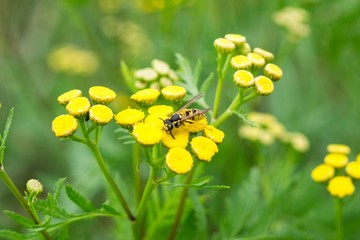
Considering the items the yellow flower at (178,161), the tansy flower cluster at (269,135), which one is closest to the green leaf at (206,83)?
the yellow flower at (178,161)

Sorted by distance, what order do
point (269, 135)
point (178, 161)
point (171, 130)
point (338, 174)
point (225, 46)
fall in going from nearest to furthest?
point (178, 161) → point (171, 130) → point (225, 46) → point (338, 174) → point (269, 135)

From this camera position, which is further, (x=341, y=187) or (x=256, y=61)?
(x=341, y=187)

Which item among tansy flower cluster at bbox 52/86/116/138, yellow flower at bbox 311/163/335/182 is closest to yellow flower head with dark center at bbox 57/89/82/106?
tansy flower cluster at bbox 52/86/116/138

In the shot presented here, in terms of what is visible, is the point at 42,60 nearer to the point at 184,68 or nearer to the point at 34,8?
the point at 34,8

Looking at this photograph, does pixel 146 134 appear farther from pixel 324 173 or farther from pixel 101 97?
pixel 324 173

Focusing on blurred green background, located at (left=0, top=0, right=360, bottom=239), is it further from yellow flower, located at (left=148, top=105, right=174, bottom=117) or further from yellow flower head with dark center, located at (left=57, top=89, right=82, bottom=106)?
yellow flower head with dark center, located at (left=57, top=89, right=82, bottom=106)

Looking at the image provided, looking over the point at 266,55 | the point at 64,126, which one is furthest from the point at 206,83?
the point at 64,126

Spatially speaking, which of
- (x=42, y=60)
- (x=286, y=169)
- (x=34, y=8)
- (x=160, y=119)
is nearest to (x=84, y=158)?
(x=286, y=169)
